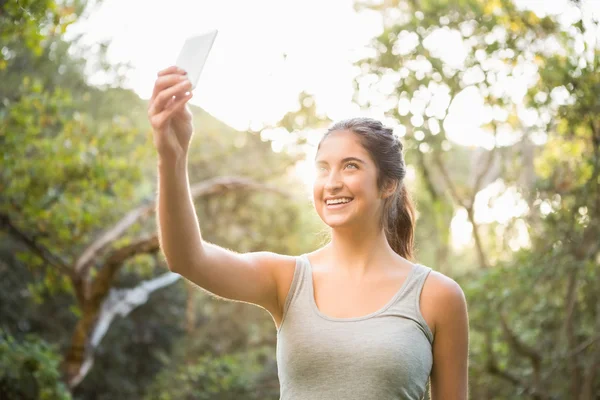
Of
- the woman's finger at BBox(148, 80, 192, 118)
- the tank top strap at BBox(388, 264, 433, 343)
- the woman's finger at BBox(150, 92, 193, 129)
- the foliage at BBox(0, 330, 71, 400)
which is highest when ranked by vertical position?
the woman's finger at BBox(148, 80, 192, 118)

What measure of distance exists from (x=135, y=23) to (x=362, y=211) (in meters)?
7.84

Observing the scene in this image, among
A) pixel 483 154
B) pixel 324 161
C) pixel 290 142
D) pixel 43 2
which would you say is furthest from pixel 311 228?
pixel 324 161

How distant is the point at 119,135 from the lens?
743 centimetres

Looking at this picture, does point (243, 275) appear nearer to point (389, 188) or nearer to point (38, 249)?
point (389, 188)

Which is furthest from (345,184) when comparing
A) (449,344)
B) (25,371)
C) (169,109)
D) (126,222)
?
(126,222)

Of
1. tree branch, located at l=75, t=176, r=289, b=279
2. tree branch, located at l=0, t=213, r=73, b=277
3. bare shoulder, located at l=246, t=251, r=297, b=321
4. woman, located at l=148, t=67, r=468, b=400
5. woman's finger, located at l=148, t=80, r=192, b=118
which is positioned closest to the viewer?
woman's finger, located at l=148, t=80, r=192, b=118

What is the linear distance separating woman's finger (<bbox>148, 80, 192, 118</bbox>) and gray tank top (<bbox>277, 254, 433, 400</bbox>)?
2.13ft

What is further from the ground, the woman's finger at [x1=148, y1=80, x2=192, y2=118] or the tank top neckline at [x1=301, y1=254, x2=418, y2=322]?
the woman's finger at [x1=148, y1=80, x2=192, y2=118]

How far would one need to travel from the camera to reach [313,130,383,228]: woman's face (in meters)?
1.80

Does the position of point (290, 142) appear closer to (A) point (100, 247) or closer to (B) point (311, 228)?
(A) point (100, 247)

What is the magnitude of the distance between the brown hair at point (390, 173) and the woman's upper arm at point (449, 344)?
0.94ft

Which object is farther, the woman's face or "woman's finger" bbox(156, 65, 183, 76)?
the woman's face

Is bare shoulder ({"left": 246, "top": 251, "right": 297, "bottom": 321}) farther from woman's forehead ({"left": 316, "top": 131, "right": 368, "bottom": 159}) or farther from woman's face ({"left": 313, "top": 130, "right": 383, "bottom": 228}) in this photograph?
woman's forehead ({"left": 316, "top": 131, "right": 368, "bottom": 159})

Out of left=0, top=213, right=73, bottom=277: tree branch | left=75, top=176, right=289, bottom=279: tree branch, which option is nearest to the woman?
left=0, top=213, right=73, bottom=277: tree branch
